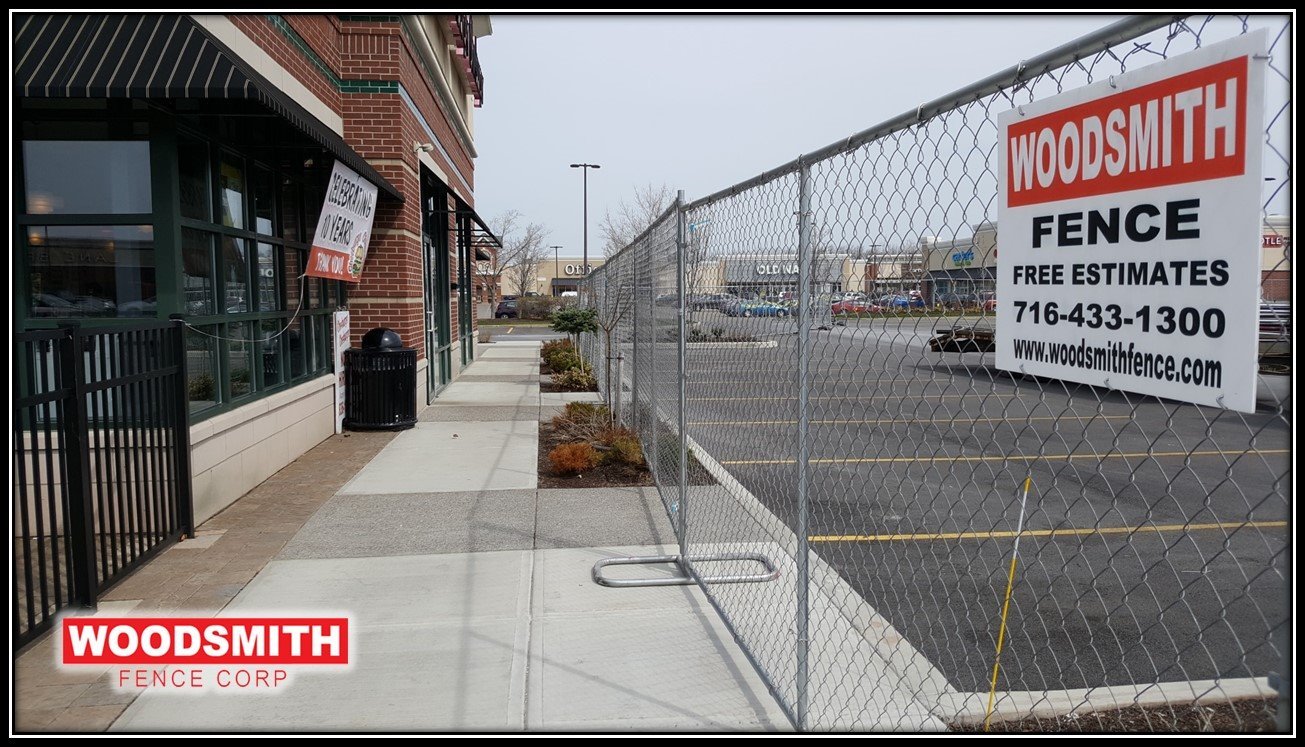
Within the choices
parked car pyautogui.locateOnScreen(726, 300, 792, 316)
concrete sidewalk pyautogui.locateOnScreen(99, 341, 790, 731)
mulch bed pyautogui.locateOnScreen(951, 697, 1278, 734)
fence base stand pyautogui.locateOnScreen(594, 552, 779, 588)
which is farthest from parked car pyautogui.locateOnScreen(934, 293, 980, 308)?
fence base stand pyautogui.locateOnScreen(594, 552, 779, 588)

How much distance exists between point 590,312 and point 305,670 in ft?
43.2

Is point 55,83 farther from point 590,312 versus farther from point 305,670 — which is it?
point 590,312

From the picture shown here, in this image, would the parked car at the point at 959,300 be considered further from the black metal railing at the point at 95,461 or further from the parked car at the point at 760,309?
the black metal railing at the point at 95,461

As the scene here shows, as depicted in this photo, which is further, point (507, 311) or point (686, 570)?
point (507, 311)

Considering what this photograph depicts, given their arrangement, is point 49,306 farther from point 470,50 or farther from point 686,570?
point 470,50

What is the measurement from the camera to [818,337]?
11.2ft

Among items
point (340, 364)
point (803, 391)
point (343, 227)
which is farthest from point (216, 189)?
point (803, 391)

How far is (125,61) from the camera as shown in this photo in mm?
6465

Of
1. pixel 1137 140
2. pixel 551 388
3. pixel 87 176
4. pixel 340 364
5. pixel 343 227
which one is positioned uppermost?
pixel 87 176

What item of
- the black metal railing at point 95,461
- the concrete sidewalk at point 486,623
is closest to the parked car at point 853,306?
the concrete sidewalk at point 486,623

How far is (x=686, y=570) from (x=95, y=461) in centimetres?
358

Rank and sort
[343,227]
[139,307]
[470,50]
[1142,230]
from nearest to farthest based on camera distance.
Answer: [1142,230] < [139,307] < [343,227] < [470,50]

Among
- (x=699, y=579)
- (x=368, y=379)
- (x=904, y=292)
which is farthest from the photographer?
(x=368, y=379)

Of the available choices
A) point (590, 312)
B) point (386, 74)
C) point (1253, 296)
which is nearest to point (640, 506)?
point (1253, 296)
